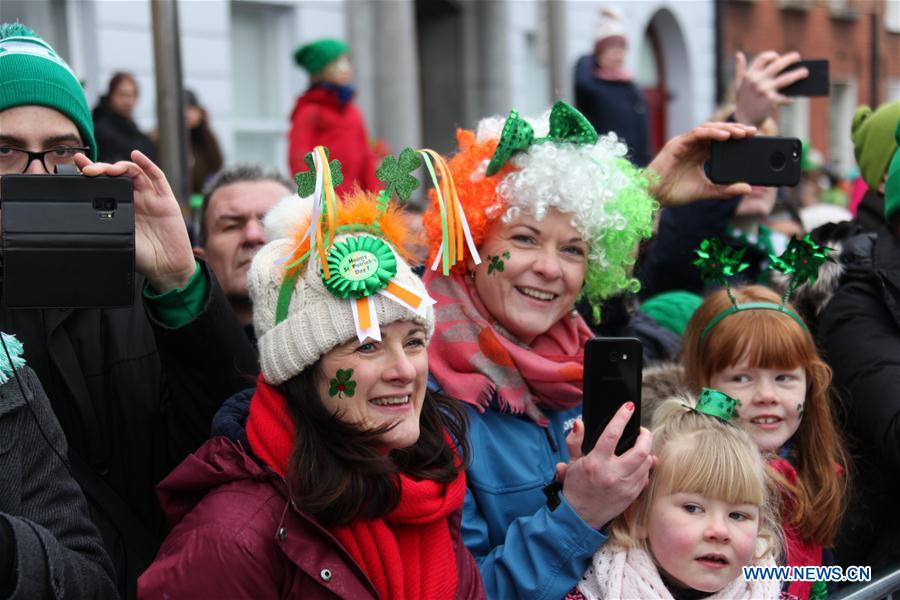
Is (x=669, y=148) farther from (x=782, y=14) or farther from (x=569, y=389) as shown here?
(x=782, y=14)

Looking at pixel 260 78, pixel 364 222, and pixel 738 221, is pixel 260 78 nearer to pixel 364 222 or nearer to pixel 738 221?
pixel 738 221

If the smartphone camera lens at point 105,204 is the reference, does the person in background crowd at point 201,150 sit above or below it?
above

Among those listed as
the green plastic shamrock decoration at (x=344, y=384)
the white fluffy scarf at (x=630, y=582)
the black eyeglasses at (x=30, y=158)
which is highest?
the black eyeglasses at (x=30, y=158)

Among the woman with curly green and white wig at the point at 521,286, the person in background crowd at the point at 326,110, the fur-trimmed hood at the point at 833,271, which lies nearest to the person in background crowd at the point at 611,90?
the person in background crowd at the point at 326,110

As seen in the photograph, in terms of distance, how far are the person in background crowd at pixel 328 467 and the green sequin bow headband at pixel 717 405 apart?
640mm

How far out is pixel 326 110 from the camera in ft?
20.8

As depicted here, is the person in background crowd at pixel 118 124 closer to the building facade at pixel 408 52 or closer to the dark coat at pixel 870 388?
the building facade at pixel 408 52

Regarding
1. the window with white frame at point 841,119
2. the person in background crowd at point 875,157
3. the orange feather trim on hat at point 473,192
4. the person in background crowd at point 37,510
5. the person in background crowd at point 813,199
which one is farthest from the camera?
the window with white frame at point 841,119

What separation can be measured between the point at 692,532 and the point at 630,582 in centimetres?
17

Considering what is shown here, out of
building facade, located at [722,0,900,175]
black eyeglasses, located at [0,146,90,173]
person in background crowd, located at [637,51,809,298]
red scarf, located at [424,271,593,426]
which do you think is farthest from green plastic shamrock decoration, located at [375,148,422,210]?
building facade, located at [722,0,900,175]

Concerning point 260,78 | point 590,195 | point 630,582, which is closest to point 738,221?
point 590,195

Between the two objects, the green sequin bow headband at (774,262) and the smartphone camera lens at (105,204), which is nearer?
the smartphone camera lens at (105,204)

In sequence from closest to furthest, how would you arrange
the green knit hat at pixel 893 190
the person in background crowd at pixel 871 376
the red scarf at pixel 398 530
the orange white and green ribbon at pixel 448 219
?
the red scarf at pixel 398 530 → the orange white and green ribbon at pixel 448 219 → the person in background crowd at pixel 871 376 → the green knit hat at pixel 893 190

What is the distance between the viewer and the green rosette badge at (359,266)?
2043 millimetres
